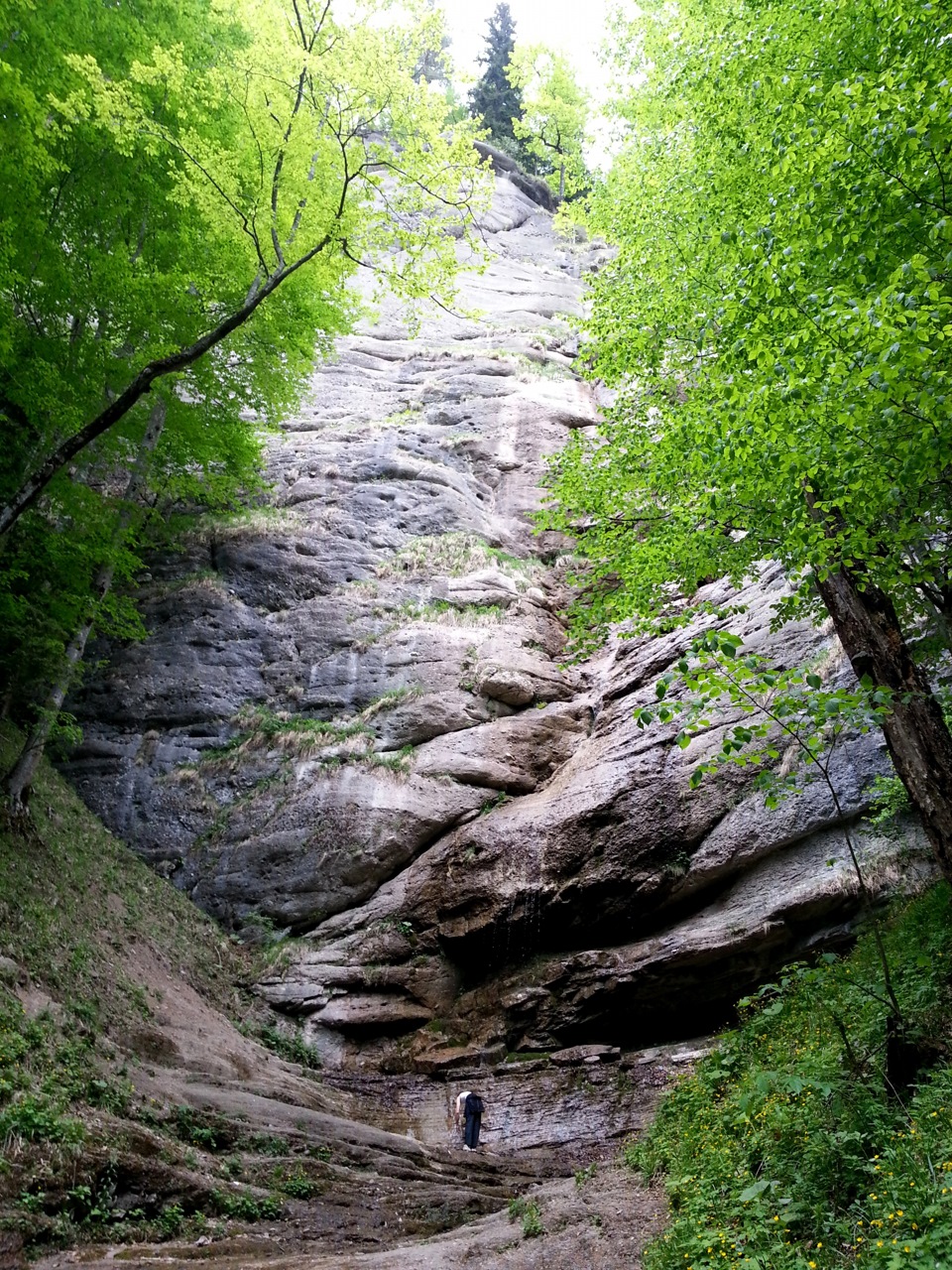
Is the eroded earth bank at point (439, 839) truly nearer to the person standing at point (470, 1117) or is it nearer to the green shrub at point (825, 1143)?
the person standing at point (470, 1117)

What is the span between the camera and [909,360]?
4.95 meters

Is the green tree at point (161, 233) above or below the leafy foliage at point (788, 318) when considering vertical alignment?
above

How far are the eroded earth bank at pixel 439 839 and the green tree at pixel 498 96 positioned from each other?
108ft

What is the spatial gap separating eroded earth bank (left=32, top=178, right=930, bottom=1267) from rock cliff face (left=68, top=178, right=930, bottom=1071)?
52mm

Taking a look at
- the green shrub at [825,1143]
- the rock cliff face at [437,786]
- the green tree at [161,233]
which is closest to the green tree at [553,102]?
the rock cliff face at [437,786]

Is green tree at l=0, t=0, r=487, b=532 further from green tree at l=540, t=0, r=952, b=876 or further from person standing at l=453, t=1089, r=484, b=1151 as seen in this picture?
person standing at l=453, t=1089, r=484, b=1151

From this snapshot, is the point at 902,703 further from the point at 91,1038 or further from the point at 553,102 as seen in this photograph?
the point at 553,102

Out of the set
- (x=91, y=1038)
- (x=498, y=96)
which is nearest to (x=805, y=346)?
(x=91, y=1038)

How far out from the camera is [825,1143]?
5.43m

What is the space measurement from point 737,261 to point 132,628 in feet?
33.0

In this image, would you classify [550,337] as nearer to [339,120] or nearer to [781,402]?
[339,120]

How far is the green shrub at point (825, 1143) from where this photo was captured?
443 cm

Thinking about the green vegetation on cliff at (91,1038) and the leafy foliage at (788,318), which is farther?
the green vegetation on cliff at (91,1038)

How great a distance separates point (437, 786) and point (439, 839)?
1.09 m
